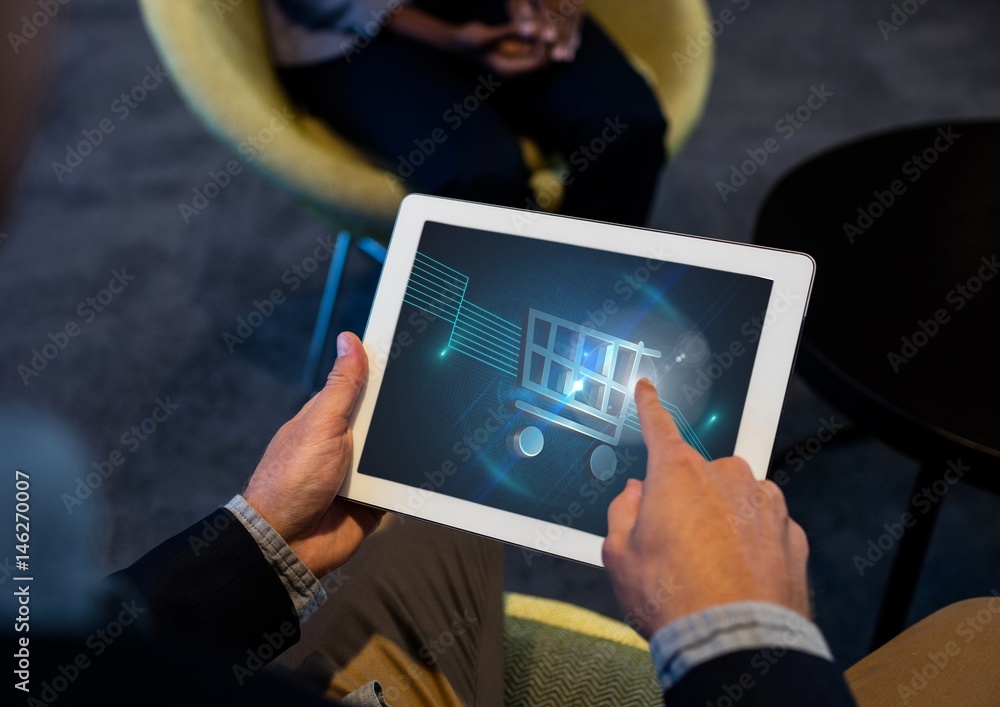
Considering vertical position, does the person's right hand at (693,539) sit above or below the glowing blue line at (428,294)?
below

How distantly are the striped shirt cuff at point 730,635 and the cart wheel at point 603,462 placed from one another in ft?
0.73

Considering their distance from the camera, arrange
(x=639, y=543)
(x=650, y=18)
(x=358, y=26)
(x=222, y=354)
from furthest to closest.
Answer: (x=222, y=354) → (x=650, y=18) → (x=358, y=26) → (x=639, y=543)

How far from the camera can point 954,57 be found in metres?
2.58

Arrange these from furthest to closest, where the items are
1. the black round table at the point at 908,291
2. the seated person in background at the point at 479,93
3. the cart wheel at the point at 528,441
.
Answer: the seated person in background at the point at 479,93, the black round table at the point at 908,291, the cart wheel at the point at 528,441

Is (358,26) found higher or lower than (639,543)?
higher

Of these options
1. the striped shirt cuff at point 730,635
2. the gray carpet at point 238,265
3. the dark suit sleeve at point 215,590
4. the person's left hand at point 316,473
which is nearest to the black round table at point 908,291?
the gray carpet at point 238,265

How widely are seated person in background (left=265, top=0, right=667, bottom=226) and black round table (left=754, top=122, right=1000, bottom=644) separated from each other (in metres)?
0.35

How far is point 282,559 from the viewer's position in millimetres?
797

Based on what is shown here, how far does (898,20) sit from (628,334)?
2.52m

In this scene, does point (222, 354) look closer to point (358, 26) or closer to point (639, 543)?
point (358, 26)

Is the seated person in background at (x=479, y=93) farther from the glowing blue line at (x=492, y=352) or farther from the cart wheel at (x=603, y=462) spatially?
the cart wheel at (x=603, y=462)

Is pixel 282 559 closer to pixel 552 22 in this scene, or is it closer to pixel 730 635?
pixel 730 635

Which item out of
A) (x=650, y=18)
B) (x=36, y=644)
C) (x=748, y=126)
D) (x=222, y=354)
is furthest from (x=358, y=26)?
(x=748, y=126)

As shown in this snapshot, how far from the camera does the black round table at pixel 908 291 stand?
39.8 inches
